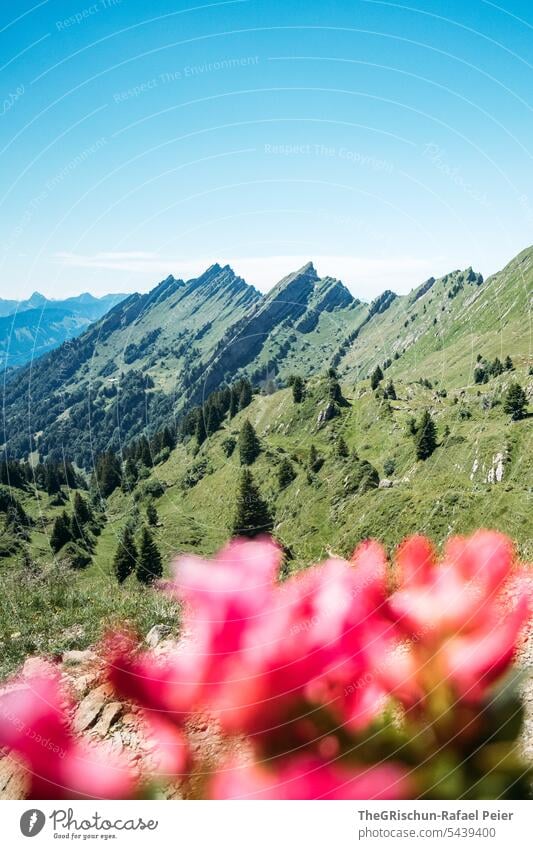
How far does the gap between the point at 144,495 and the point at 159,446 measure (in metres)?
27.7

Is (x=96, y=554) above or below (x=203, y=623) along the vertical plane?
below

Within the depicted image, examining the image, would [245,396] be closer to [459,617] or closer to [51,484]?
[51,484]

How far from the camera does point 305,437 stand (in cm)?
A: 7406

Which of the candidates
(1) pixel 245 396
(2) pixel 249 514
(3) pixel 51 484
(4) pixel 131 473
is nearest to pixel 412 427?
(2) pixel 249 514

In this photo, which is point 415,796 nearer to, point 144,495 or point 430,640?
point 430,640

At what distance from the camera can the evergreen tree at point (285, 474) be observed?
58.5 metres

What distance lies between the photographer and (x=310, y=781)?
108 inches

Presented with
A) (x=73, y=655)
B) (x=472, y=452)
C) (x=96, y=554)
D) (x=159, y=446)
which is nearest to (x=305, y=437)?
(x=472, y=452)

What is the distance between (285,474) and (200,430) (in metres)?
48.0

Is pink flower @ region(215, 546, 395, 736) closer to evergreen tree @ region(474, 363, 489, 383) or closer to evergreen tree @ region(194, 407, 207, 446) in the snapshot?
evergreen tree @ region(194, 407, 207, 446)

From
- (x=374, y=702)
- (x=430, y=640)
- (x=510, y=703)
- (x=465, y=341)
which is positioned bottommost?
(x=510, y=703)

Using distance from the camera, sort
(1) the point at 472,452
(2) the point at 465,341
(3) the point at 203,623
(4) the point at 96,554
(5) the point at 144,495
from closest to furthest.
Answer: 1. (3) the point at 203,623
2. (1) the point at 472,452
3. (4) the point at 96,554
4. (5) the point at 144,495
5. (2) the point at 465,341

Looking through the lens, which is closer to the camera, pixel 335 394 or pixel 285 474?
pixel 285 474

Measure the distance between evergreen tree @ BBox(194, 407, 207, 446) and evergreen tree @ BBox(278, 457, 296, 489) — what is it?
41851 mm
